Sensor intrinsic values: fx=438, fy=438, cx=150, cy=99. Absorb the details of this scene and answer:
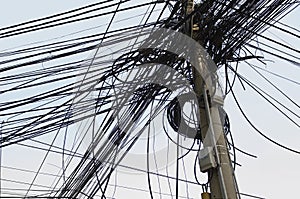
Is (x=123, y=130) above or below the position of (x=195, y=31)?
below

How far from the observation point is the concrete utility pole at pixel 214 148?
7.84ft

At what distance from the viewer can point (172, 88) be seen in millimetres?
3119

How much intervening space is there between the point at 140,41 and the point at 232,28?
601 mm

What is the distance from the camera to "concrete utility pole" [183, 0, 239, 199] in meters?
2.39

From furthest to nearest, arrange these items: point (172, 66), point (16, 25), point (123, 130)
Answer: point (123, 130) < point (172, 66) < point (16, 25)

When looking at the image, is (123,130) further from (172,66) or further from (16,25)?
(16,25)

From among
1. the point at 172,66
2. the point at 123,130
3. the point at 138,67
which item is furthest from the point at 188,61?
the point at 123,130

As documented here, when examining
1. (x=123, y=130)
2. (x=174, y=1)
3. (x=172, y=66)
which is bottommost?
(x=123, y=130)

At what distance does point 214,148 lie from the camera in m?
2.48

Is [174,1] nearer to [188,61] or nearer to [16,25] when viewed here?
[188,61]

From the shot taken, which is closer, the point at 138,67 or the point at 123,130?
the point at 138,67

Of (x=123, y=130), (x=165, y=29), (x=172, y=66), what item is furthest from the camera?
(x=123, y=130)

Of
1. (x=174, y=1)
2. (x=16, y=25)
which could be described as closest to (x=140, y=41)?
(x=174, y=1)

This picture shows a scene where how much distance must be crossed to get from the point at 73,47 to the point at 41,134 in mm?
804
